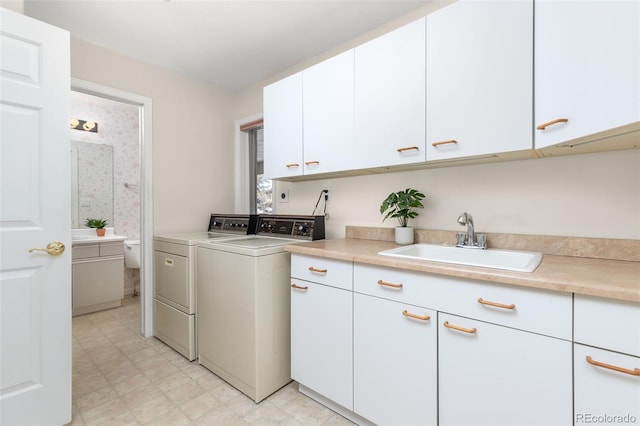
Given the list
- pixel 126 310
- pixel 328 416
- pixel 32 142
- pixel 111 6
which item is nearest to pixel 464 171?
pixel 328 416

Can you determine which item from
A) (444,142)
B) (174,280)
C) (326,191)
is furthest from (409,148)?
(174,280)

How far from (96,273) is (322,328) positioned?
294 centimetres

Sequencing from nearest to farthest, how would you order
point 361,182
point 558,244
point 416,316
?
1. point 416,316
2. point 558,244
3. point 361,182

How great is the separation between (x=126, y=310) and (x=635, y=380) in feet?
13.2

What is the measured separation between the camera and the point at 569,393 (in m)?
0.92

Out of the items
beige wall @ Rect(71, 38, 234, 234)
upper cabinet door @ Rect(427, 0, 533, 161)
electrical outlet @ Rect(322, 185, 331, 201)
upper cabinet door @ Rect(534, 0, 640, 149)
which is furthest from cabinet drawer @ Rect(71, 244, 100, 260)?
upper cabinet door @ Rect(534, 0, 640, 149)

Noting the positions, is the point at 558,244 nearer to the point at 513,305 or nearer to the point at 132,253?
the point at 513,305

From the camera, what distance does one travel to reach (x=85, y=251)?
314 cm

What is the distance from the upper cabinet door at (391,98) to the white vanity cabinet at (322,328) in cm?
68

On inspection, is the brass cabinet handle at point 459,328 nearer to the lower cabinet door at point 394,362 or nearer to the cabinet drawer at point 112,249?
the lower cabinet door at point 394,362

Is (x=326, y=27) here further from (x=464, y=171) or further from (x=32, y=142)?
(x=32, y=142)

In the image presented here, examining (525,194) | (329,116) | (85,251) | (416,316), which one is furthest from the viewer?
(85,251)

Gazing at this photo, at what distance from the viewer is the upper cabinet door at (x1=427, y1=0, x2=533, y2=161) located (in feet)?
3.96

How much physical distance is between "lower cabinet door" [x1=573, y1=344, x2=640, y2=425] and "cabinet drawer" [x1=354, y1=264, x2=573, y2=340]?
0.28 feet
